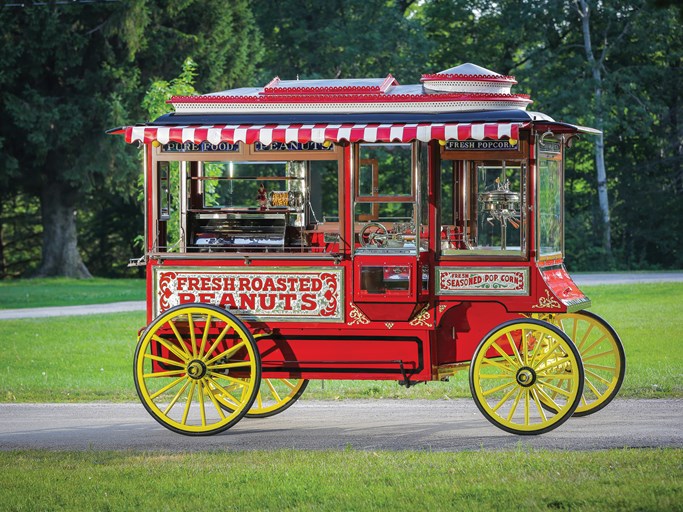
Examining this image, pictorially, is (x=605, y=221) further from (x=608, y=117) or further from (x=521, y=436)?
(x=521, y=436)

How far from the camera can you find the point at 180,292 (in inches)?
387

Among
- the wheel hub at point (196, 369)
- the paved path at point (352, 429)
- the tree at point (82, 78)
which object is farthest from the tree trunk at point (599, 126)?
the wheel hub at point (196, 369)

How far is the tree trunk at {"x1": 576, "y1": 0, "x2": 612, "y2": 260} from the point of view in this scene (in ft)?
114

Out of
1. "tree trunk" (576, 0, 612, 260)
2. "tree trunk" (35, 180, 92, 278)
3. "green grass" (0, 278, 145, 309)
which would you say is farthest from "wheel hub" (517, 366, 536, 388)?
"tree trunk" (35, 180, 92, 278)

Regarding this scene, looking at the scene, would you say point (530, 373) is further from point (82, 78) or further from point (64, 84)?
point (64, 84)

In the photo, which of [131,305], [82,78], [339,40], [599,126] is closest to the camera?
[131,305]

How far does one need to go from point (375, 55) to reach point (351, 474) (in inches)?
1239

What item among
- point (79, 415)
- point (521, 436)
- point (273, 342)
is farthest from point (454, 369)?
point (79, 415)

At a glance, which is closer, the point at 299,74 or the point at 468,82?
the point at 468,82

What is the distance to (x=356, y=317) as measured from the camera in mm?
9625

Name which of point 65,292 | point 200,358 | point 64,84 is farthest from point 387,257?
point 64,84

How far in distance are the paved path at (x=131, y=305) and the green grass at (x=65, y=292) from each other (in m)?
1.30

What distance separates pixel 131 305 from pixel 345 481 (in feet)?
55.9

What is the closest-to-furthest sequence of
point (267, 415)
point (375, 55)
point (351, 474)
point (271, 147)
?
1. point (351, 474)
2. point (271, 147)
3. point (267, 415)
4. point (375, 55)
